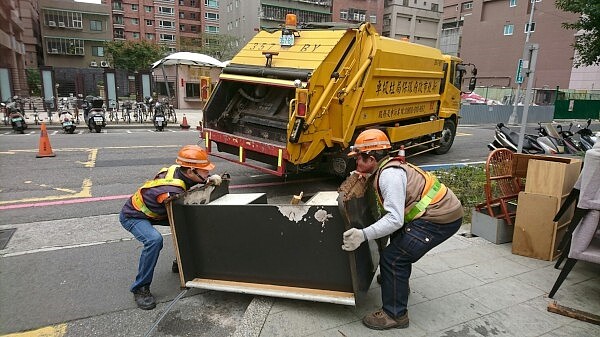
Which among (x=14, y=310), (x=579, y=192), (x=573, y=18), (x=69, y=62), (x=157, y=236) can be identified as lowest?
(x=14, y=310)

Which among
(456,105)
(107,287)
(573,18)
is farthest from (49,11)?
(573,18)

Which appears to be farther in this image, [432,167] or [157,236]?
[432,167]

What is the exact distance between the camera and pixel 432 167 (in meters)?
9.22

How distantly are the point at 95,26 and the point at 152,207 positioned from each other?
55544 millimetres

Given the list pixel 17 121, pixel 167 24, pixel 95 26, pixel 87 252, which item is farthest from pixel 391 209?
pixel 167 24

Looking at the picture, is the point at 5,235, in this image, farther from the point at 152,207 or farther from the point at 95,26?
the point at 95,26

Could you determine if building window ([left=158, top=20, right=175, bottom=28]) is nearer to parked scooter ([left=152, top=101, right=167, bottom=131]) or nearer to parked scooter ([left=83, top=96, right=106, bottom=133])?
parked scooter ([left=152, top=101, right=167, bottom=131])

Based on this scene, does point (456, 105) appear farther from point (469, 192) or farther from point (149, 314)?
point (149, 314)

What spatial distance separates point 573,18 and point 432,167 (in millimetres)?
43972

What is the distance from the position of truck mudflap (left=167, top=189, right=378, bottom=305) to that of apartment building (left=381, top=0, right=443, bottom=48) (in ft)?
185

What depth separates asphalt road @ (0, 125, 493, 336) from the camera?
3.09 m

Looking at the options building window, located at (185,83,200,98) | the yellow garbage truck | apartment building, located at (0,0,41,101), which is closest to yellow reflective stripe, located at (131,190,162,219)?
the yellow garbage truck

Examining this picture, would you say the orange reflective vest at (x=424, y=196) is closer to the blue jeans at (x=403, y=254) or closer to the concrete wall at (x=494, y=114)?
the blue jeans at (x=403, y=254)

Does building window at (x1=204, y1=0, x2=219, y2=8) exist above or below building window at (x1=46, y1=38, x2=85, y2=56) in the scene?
above
